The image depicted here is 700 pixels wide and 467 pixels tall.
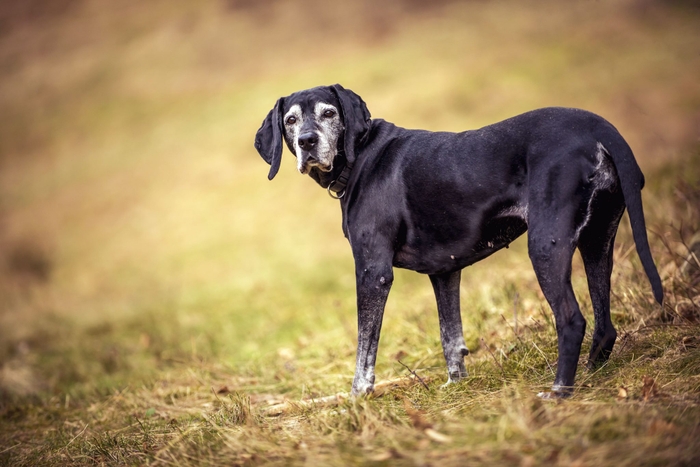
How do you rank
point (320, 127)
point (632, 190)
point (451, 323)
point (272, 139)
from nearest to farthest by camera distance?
point (632, 190)
point (320, 127)
point (451, 323)
point (272, 139)

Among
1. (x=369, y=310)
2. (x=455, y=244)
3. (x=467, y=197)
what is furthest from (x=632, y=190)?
(x=369, y=310)

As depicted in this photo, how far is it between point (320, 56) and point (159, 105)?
5796 millimetres

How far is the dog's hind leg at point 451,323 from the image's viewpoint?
4617mm

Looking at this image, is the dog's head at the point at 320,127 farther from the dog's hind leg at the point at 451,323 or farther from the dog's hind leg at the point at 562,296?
the dog's hind leg at the point at 562,296

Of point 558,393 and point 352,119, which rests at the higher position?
point 352,119

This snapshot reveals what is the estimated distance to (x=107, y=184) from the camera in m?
19.6

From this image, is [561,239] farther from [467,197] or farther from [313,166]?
[313,166]

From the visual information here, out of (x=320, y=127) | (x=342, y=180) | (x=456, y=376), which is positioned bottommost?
(x=456, y=376)

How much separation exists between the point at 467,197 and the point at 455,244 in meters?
0.35

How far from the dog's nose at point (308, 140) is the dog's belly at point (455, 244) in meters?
0.92

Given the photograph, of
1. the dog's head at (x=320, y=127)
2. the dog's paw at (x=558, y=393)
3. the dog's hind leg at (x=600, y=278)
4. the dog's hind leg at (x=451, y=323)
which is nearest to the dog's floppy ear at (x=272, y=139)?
the dog's head at (x=320, y=127)

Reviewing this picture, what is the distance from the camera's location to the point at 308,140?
440 centimetres

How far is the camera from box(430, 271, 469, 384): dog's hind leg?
15.1 ft

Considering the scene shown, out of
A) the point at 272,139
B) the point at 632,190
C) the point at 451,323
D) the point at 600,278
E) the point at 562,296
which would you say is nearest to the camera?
the point at 632,190
